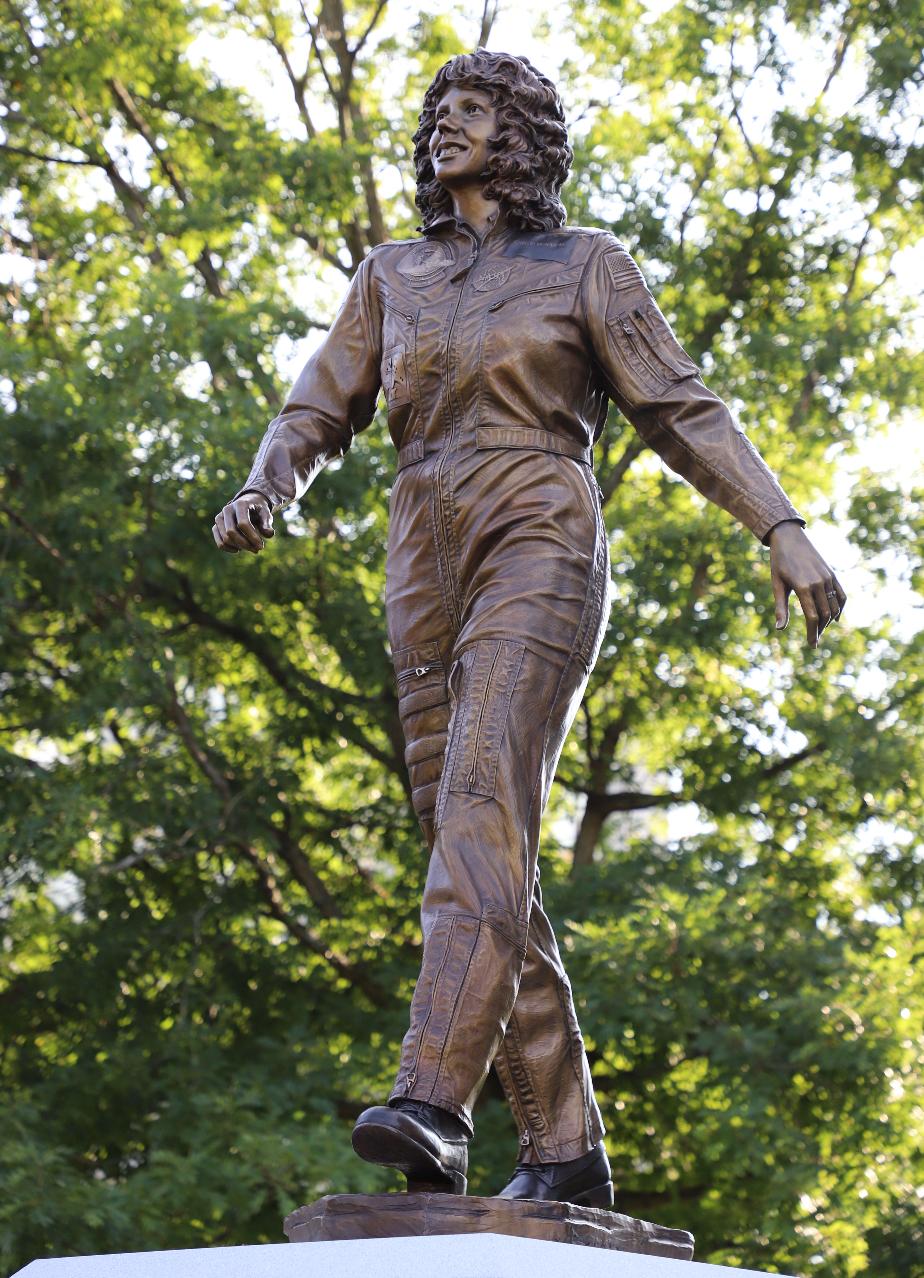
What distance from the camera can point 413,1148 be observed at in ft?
10.3

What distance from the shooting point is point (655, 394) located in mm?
4020

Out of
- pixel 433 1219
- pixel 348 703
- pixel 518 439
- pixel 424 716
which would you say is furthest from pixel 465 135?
pixel 348 703

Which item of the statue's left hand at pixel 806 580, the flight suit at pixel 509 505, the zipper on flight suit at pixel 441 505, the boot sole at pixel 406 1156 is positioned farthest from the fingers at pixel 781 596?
the boot sole at pixel 406 1156

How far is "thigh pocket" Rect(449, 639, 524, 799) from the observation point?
3.62m

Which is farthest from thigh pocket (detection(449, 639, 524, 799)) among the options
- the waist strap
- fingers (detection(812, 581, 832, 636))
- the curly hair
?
the curly hair

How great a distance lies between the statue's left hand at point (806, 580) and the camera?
144 inches

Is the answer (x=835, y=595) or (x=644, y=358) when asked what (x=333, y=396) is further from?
(x=835, y=595)

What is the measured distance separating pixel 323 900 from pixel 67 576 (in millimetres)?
2624

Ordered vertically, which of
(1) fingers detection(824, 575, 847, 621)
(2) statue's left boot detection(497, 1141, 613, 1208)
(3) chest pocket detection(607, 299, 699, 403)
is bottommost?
(2) statue's left boot detection(497, 1141, 613, 1208)

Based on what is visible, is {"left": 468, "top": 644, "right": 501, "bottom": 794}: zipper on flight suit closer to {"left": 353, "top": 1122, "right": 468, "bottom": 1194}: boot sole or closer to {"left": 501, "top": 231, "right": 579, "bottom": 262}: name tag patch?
{"left": 353, "top": 1122, "right": 468, "bottom": 1194}: boot sole

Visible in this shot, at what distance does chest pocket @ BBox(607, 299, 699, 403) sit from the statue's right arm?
61 cm

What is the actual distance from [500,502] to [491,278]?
22.0 inches

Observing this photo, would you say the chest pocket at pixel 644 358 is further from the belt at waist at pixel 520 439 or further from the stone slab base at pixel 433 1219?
the stone slab base at pixel 433 1219

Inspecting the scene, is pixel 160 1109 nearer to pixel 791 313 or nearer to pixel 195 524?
pixel 195 524
